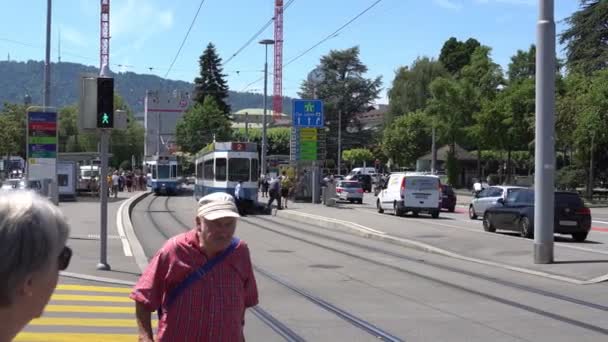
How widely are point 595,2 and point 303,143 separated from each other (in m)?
24.8

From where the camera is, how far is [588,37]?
55344mm

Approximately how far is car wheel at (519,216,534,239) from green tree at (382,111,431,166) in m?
61.2

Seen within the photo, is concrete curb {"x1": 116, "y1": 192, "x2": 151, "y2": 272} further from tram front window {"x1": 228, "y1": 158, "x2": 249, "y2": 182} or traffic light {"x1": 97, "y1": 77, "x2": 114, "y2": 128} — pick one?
tram front window {"x1": 228, "y1": 158, "x2": 249, "y2": 182}

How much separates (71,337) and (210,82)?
106664mm

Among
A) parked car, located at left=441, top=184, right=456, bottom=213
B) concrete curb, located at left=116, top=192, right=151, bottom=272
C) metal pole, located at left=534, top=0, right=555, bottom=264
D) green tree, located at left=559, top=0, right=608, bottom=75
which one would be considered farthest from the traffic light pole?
green tree, located at left=559, top=0, right=608, bottom=75

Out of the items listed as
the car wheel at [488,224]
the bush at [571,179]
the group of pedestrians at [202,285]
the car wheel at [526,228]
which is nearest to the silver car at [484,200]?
the car wheel at [488,224]

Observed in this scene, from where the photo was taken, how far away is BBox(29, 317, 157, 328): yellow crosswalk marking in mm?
9500

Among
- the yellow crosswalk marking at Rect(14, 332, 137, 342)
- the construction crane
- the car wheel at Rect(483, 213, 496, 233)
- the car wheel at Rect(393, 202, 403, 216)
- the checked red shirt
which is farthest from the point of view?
the construction crane

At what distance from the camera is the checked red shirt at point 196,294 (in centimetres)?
441

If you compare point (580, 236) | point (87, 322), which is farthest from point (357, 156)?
point (87, 322)

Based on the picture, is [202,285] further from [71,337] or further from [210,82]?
[210,82]

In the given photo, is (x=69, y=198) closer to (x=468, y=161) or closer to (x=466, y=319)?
(x=466, y=319)

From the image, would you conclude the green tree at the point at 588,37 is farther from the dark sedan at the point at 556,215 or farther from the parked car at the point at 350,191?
the dark sedan at the point at 556,215

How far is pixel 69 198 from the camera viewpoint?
46.5 m
